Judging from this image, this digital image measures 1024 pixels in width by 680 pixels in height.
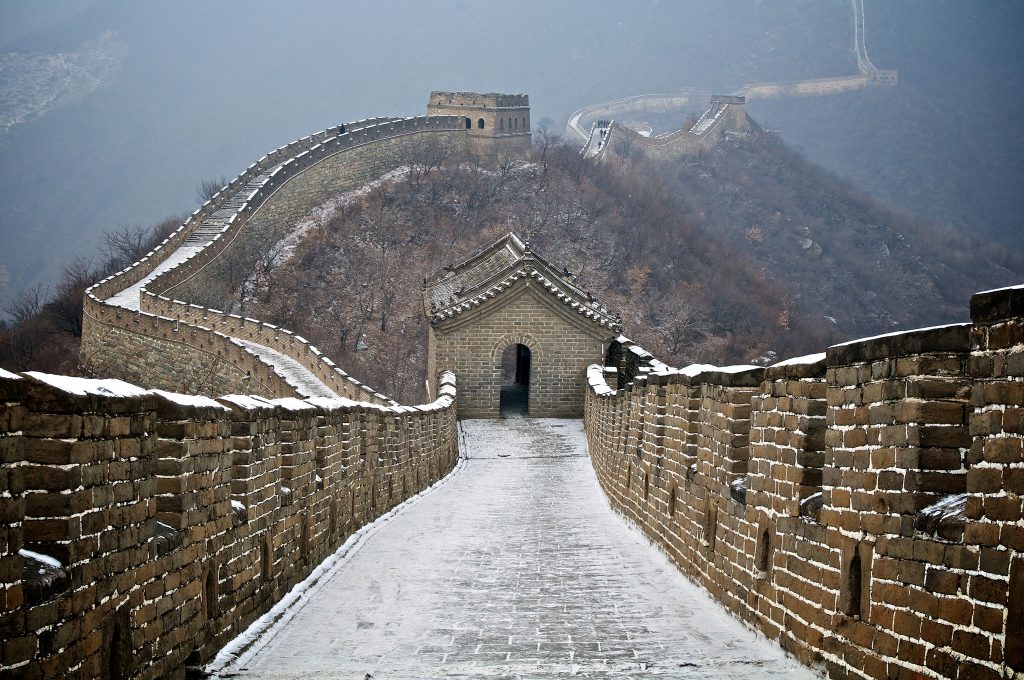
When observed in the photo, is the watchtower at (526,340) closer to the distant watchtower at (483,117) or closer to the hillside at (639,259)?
the hillside at (639,259)

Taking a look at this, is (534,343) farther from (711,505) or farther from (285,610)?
(285,610)

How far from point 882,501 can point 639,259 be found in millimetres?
79793

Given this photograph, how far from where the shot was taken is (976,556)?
235 inches

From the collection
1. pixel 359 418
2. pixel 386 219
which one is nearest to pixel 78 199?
pixel 386 219

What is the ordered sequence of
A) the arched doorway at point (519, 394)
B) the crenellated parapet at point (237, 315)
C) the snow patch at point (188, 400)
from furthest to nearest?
the crenellated parapet at point (237, 315), the arched doorway at point (519, 394), the snow patch at point (188, 400)

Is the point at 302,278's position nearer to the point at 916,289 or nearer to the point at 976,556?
the point at 916,289

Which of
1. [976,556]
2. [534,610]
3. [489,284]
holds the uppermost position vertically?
[489,284]

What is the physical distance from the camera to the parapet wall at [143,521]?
235 inches

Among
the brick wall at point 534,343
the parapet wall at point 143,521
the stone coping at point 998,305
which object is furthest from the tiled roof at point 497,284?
the stone coping at point 998,305

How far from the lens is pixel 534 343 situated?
1393 inches

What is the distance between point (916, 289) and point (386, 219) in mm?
49352

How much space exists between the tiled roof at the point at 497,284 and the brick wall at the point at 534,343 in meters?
0.23

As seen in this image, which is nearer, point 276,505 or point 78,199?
point 276,505

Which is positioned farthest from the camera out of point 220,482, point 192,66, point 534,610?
point 192,66
